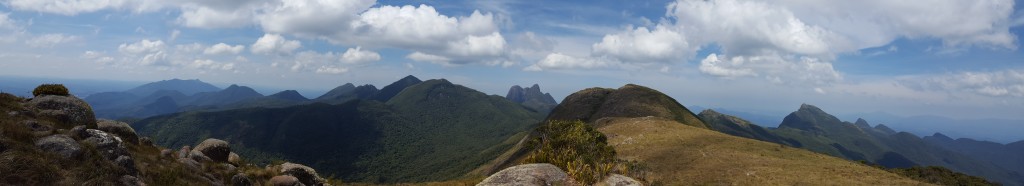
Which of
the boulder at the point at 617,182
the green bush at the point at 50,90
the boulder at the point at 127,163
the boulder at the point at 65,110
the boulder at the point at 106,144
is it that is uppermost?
the green bush at the point at 50,90

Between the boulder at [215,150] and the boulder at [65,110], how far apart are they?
5694 millimetres

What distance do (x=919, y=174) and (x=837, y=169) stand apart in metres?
21.6

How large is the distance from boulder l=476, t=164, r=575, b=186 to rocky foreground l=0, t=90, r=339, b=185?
526 inches

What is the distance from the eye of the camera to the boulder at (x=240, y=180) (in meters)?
24.9

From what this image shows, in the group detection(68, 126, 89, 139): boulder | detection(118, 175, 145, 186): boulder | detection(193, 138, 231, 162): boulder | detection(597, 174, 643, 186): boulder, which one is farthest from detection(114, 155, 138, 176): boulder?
detection(597, 174, 643, 186): boulder

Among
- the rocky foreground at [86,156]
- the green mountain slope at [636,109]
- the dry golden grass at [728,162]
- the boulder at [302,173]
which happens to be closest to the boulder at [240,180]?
the rocky foreground at [86,156]

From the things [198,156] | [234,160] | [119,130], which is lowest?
[234,160]

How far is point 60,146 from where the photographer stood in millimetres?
17641

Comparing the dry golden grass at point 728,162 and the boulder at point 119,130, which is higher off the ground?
the boulder at point 119,130

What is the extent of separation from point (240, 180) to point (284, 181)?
2.66 m

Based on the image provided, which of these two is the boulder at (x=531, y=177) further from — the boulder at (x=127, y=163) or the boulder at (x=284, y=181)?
the boulder at (x=127, y=163)

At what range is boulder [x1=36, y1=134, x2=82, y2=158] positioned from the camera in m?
17.4

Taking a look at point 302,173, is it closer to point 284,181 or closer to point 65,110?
point 284,181

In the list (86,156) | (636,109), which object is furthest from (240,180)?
(636,109)
